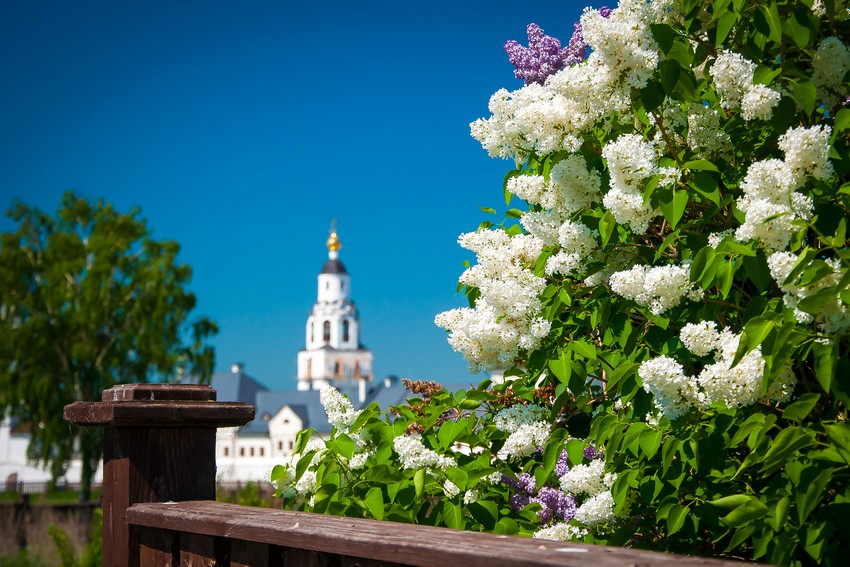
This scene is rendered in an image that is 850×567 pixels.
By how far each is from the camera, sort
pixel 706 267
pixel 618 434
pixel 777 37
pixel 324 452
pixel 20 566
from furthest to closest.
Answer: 1. pixel 20 566
2. pixel 324 452
3. pixel 618 434
4. pixel 777 37
5. pixel 706 267

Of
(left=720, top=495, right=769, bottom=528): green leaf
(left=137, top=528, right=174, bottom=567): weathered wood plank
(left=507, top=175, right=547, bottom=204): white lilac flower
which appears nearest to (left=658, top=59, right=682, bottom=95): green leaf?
(left=507, top=175, right=547, bottom=204): white lilac flower

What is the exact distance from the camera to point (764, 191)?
2.35 metres

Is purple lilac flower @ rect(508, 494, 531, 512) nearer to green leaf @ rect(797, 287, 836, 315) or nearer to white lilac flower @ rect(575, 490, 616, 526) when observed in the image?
white lilac flower @ rect(575, 490, 616, 526)

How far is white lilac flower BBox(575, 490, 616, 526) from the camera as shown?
114 inches

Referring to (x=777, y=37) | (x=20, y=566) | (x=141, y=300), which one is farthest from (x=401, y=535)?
(x=141, y=300)

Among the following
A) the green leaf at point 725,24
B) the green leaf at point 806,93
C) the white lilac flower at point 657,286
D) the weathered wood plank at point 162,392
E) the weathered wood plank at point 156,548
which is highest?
the green leaf at point 725,24

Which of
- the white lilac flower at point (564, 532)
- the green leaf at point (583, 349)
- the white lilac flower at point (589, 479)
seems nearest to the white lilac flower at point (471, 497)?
the white lilac flower at point (564, 532)

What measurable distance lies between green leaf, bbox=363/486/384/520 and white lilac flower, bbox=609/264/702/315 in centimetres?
108

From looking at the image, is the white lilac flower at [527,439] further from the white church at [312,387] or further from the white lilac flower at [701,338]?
the white church at [312,387]

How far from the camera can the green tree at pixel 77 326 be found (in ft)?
86.4

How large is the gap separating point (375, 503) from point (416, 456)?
0.25 metres

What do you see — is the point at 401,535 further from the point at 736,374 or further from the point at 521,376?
the point at 521,376

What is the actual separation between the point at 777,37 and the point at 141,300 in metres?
26.3

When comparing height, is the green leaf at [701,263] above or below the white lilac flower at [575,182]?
below
